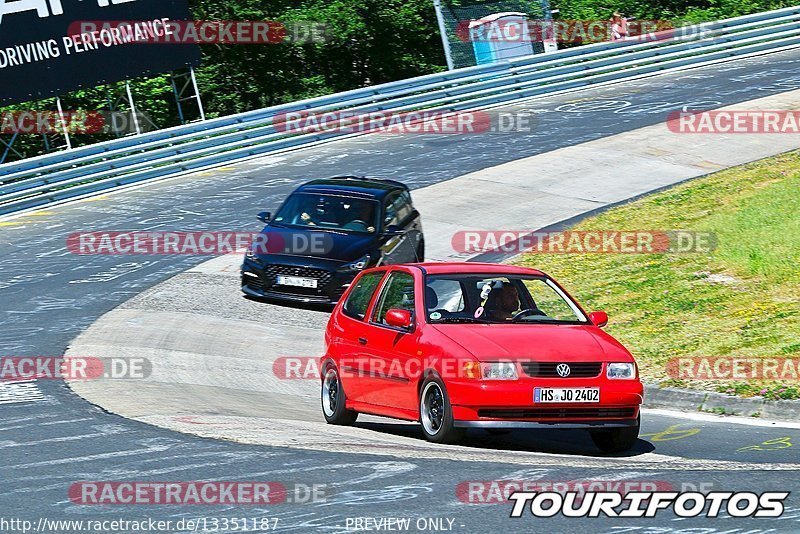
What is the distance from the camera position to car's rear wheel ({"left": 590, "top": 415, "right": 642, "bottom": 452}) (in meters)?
9.97

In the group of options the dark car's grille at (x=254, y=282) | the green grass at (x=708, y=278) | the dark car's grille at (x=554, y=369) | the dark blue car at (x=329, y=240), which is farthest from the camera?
the dark car's grille at (x=254, y=282)

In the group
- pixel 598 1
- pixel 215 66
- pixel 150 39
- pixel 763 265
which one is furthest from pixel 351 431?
pixel 598 1

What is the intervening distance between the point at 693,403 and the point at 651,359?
163 centimetres

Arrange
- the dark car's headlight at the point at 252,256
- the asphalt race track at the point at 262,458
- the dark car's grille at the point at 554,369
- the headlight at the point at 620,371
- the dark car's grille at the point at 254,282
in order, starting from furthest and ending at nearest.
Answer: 1. the dark car's headlight at the point at 252,256
2. the dark car's grille at the point at 254,282
3. the headlight at the point at 620,371
4. the dark car's grille at the point at 554,369
5. the asphalt race track at the point at 262,458

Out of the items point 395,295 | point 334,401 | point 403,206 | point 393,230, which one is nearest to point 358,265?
point 393,230

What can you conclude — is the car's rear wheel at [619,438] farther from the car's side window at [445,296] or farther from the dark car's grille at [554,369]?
the car's side window at [445,296]

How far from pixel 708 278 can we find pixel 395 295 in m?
7.39

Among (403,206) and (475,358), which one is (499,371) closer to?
(475,358)

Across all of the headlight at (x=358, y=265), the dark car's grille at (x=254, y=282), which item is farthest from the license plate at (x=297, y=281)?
the headlight at (x=358, y=265)

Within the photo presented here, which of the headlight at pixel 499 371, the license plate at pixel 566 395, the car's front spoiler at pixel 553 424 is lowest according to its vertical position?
the car's front spoiler at pixel 553 424

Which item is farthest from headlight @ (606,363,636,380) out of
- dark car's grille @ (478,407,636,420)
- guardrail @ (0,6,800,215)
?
guardrail @ (0,6,800,215)

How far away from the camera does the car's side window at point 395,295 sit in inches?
432

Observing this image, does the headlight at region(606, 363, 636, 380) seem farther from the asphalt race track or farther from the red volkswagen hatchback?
the asphalt race track

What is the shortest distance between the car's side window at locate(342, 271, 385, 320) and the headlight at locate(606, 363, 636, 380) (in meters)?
2.56
